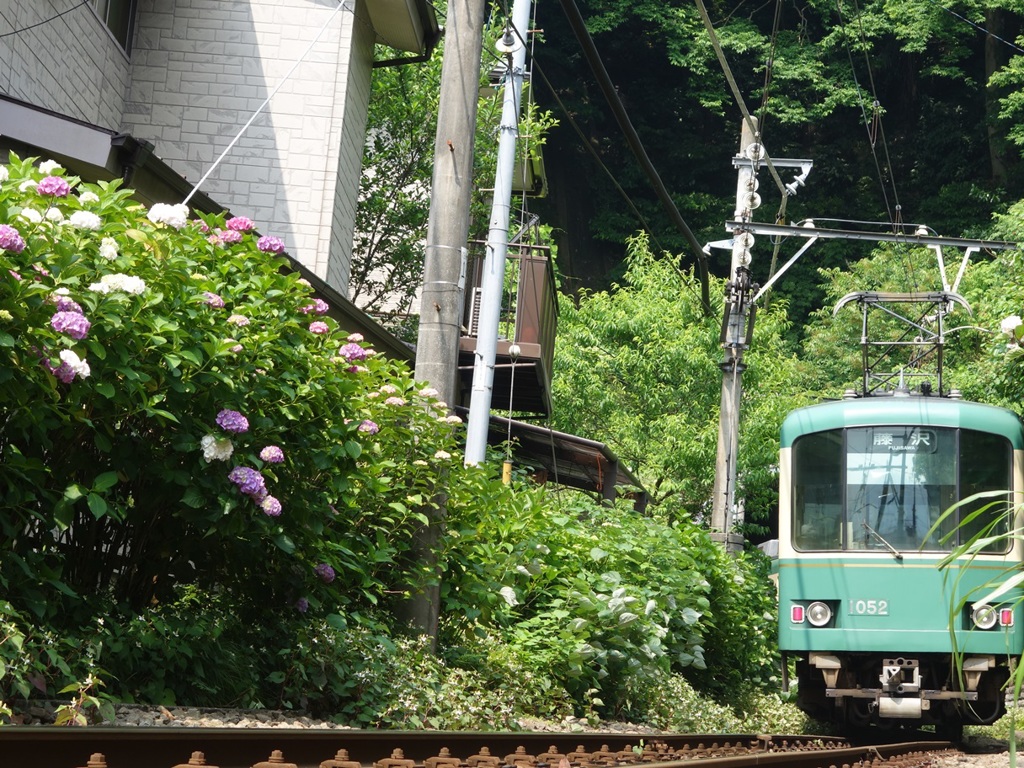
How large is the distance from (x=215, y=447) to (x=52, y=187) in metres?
1.37

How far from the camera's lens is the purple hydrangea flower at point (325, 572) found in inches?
276

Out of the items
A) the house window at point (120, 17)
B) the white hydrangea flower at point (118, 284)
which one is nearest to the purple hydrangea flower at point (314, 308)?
the white hydrangea flower at point (118, 284)

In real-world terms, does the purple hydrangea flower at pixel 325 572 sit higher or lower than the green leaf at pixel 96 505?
lower

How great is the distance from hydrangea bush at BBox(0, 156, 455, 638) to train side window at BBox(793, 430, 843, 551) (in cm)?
549

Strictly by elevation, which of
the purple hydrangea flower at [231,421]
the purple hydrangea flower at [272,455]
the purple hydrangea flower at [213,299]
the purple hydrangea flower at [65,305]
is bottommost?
the purple hydrangea flower at [272,455]

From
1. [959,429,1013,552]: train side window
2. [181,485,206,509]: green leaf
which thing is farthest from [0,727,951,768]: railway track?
[959,429,1013,552]: train side window

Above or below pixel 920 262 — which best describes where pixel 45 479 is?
below

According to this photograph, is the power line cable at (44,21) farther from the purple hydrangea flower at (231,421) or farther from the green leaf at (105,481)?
the green leaf at (105,481)

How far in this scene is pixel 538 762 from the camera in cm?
542

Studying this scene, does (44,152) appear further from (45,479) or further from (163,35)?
(163,35)

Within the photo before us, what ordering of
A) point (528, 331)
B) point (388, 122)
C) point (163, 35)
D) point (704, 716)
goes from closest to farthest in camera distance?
point (704, 716) → point (163, 35) → point (528, 331) → point (388, 122)

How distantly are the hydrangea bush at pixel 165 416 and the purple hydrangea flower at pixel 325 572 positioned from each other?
0.05ft

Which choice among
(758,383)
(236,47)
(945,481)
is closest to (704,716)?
(945,481)

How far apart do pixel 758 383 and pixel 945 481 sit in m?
18.8
